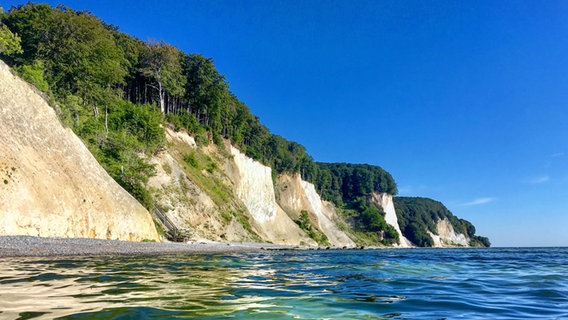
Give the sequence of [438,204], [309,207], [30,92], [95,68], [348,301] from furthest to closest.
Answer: [438,204] < [309,207] < [95,68] < [30,92] < [348,301]

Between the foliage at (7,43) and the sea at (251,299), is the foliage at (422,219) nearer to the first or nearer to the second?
the foliage at (7,43)

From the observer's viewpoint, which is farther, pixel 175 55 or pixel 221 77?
pixel 221 77

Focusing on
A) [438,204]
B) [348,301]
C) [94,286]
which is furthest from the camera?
[438,204]

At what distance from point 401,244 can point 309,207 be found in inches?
2020

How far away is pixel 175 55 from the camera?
56.2 meters

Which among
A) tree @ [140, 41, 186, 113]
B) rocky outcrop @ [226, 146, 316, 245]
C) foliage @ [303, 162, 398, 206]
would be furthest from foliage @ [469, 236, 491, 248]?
tree @ [140, 41, 186, 113]

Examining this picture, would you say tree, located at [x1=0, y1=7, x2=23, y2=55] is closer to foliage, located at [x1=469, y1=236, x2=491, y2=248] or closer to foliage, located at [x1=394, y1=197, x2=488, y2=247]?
foliage, located at [x1=394, y1=197, x2=488, y2=247]

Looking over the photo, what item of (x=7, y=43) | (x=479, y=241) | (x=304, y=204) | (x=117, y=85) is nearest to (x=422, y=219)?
(x=479, y=241)

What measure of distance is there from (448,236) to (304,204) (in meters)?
115

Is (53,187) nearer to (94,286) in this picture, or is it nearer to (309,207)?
(94,286)

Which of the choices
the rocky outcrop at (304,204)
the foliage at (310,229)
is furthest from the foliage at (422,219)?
the foliage at (310,229)

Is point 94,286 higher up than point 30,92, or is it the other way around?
point 30,92

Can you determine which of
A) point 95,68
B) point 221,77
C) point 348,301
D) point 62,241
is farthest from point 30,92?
point 221,77

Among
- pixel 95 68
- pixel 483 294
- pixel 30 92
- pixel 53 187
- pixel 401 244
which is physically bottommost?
pixel 401 244
